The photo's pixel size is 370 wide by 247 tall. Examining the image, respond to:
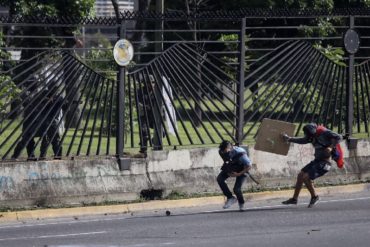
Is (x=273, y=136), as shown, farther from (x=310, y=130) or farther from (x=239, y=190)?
(x=239, y=190)

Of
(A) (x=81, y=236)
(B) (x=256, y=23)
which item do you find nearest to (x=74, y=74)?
(A) (x=81, y=236)

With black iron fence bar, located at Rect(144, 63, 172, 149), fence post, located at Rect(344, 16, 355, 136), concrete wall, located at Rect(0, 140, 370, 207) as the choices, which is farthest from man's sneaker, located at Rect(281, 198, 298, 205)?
fence post, located at Rect(344, 16, 355, 136)

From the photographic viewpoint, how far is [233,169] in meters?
14.1

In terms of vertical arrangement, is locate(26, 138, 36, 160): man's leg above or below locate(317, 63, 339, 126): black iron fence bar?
below

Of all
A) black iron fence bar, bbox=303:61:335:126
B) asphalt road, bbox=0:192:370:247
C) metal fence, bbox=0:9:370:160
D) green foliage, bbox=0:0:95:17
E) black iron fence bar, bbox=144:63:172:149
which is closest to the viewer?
asphalt road, bbox=0:192:370:247

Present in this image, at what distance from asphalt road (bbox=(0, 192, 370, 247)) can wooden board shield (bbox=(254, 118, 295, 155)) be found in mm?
1068

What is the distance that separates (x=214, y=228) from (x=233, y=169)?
229 centimetres

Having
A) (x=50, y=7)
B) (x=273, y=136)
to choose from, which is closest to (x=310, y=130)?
(x=273, y=136)

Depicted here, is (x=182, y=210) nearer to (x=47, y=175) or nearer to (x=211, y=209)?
(x=211, y=209)

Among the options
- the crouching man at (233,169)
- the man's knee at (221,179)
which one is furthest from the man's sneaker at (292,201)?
the man's knee at (221,179)

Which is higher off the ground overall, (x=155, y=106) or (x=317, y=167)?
(x=155, y=106)

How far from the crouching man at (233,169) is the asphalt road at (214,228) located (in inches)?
8.7

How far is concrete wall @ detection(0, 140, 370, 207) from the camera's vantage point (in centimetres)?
1361

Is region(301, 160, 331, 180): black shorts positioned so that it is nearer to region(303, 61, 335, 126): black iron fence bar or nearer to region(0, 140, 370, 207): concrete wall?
region(0, 140, 370, 207): concrete wall
